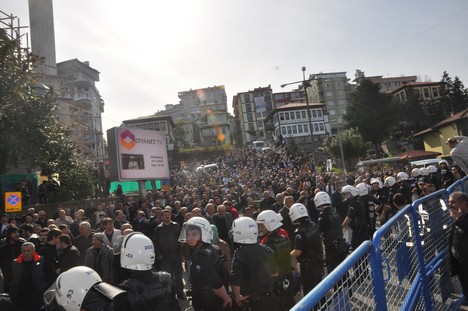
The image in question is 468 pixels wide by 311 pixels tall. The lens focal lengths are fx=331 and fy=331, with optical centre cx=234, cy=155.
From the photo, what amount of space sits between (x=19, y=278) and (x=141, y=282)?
10.0 feet

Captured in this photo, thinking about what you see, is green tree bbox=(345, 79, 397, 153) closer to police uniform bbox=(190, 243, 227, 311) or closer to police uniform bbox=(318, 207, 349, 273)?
police uniform bbox=(318, 207, 349, 273)

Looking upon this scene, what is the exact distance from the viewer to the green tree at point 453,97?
57.2 m

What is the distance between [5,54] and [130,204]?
9025mm

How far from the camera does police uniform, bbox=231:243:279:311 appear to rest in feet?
13.3

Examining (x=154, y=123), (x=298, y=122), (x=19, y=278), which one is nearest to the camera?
(x=19, y=278)

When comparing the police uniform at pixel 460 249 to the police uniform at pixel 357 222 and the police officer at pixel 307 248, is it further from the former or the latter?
the police uniform at pixel 357 222

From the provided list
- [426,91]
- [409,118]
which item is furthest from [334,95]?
[409,118]

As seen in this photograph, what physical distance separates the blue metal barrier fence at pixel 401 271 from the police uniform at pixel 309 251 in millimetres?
1536

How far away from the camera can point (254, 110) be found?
300ft

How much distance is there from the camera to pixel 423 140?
50344 mm

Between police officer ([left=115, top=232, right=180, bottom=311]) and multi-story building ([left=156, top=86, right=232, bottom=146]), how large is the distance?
73.4 metres

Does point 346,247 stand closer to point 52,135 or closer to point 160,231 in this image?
point 160,231

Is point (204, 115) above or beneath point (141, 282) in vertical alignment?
above

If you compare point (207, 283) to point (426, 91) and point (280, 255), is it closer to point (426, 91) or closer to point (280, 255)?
point (280, 255)
